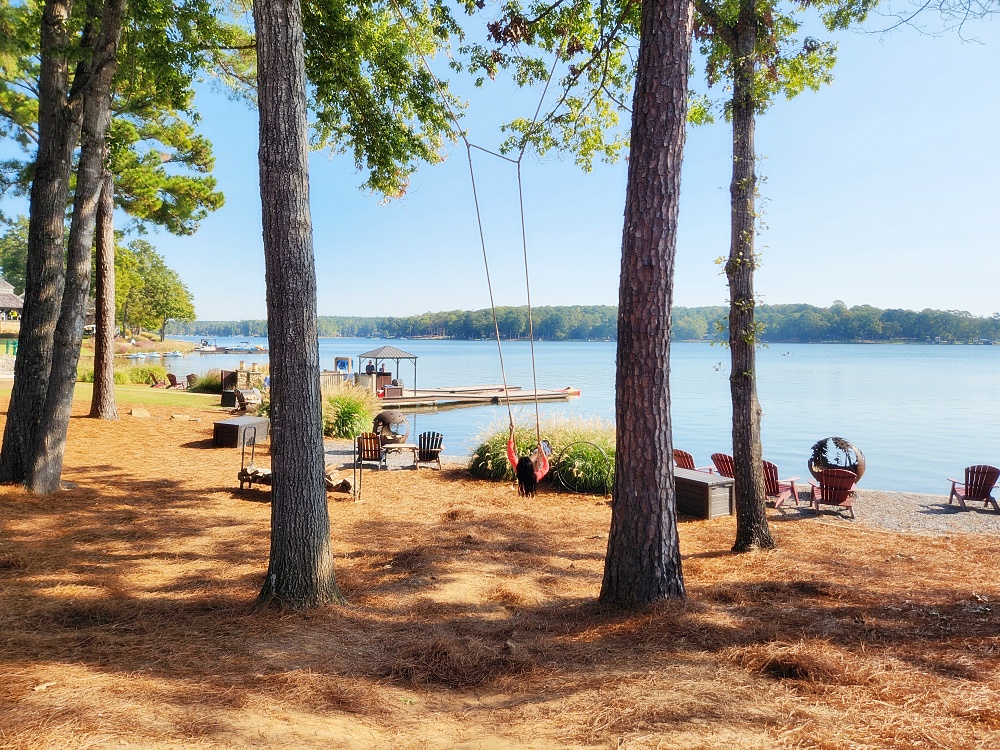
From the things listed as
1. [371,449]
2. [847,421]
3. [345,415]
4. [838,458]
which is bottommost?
[847,421]

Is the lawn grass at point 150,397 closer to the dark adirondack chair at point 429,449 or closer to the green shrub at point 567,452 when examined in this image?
the dark adirondack chair at point 429,449

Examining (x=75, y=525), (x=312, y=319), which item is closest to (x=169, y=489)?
(x=75, y=525)

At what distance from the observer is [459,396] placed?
1155 inches

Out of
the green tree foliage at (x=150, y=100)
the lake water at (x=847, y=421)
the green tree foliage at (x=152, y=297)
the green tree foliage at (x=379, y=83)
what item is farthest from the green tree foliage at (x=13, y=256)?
the green tree foliage at (x=379, y=83)

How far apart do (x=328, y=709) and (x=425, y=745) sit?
0.55 m

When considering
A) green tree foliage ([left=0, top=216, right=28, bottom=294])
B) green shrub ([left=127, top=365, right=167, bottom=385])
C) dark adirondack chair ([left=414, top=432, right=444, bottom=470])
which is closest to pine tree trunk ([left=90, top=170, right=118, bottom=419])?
dark adirondack chair ([left=414, top=432, right=444, bottom=470])

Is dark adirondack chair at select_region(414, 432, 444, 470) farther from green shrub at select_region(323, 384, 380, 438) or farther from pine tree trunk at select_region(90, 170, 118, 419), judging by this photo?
pine tree trunk at select_region(90, 170, 118, 419)

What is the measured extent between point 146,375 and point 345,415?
42.8 feet

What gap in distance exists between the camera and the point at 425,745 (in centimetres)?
245

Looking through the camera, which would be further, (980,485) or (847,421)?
(847,421)

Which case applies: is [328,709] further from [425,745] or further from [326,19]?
[326,19]

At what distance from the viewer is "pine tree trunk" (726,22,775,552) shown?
244 inches

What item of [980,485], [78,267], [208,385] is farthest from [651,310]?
[208,385]

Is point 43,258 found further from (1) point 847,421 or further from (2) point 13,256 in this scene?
(2) point 13,256
